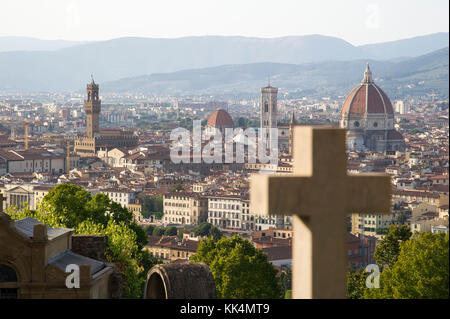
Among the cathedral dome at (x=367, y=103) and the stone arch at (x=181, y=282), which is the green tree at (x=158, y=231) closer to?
the stone arch at (x=181, y=282)

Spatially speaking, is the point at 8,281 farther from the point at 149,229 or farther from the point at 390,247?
the point at 149,229

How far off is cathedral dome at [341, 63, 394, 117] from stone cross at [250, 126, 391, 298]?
116 metres

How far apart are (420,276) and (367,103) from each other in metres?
107

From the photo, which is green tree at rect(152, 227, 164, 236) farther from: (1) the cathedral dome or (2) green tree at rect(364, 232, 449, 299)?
(1) the cathedral dome

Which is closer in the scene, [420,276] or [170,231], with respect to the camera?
[420,276]

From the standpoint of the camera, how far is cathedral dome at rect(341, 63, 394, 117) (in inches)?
4722

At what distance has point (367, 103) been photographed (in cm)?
11994

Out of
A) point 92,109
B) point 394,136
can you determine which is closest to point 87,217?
point 92,109

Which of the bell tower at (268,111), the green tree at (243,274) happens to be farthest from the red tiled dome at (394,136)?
the green tree at (243,274)

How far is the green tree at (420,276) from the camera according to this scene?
44.7 feet

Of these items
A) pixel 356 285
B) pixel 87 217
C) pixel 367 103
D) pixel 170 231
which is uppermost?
pixel 367 103

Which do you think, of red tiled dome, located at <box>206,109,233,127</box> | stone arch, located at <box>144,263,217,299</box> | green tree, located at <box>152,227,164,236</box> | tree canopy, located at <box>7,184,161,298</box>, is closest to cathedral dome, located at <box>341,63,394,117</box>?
red tiled dome, located at <box>206,109,233,127</box>
